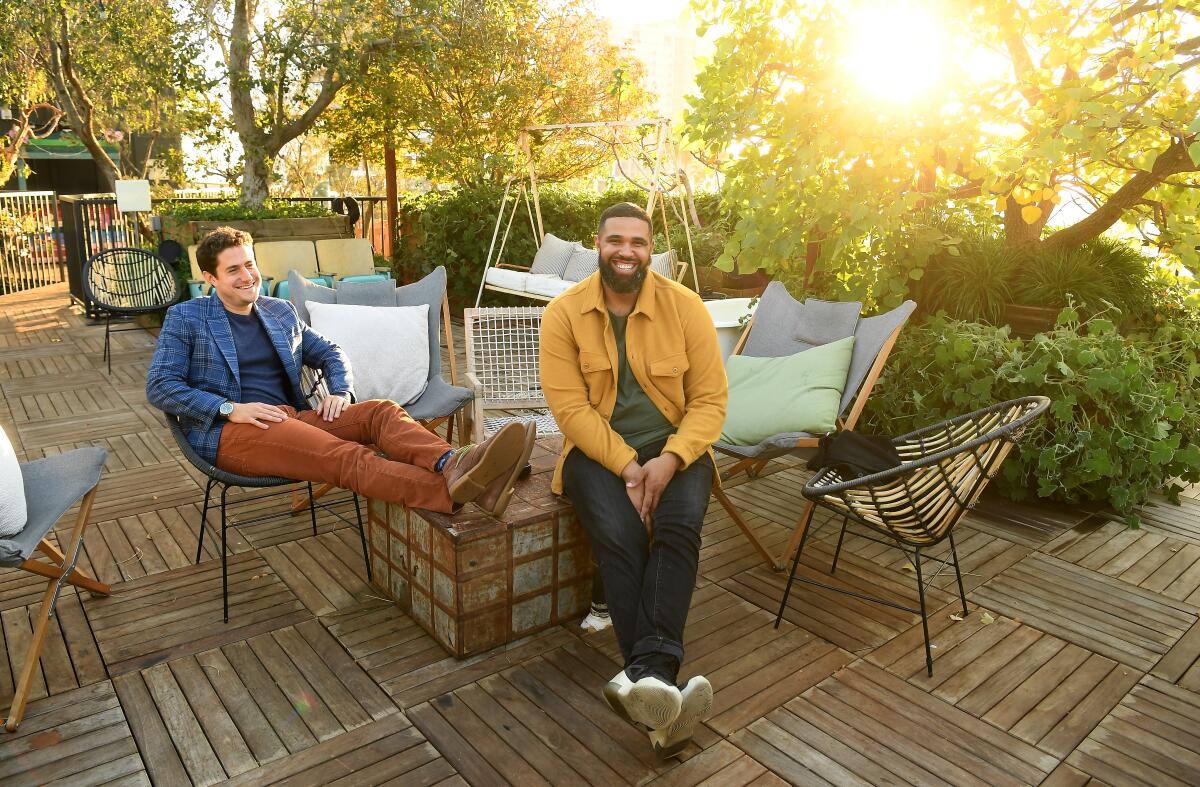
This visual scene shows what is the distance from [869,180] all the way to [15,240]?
9.63 meters

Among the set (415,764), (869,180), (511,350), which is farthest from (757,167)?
(415,764)

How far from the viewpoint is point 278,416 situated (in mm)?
2713

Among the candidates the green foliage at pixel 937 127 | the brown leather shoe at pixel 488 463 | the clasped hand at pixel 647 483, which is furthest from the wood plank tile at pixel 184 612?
the green foliage at pixel 937 127

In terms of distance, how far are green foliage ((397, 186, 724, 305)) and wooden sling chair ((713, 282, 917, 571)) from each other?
15.6ft

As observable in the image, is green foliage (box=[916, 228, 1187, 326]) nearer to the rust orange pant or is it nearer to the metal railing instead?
the rust orange pant

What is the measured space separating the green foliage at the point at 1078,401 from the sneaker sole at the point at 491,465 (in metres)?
2.22

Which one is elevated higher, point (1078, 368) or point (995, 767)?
point (1078, 368)

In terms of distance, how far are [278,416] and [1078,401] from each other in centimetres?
320

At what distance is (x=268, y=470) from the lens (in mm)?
2672

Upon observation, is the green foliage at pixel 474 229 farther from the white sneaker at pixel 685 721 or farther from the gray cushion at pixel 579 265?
the white sneaker at pixel 685 721

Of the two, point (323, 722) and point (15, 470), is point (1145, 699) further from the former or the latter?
point (15, 470)

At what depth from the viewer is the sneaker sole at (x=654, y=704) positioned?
76.6 inches

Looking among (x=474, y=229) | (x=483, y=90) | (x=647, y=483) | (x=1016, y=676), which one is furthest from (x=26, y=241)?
(x=1016, y=676)

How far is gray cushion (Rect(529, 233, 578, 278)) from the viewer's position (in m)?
7.48
